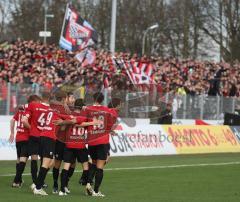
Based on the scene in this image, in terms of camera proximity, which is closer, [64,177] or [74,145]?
[74,145]

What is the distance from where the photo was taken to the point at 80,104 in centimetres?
1598

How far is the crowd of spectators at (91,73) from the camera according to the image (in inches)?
1286

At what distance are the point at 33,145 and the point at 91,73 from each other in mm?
18968

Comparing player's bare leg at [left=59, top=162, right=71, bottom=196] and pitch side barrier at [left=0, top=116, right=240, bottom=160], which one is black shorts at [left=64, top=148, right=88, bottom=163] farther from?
pitch side barrier at [left=0, top=116, right=240, bottom=160]

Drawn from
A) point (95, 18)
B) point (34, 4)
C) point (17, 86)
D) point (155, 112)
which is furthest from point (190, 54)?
point (17, 86)

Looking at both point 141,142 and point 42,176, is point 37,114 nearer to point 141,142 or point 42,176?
point 42,176

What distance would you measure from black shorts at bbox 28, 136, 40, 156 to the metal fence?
9.27 m

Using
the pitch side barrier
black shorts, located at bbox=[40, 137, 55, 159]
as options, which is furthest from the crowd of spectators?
black shorts, located at bbox=[40, 137, 55, 159]

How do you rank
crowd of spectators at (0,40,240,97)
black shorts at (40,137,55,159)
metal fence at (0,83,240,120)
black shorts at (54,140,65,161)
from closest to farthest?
black shorts at (40,137,55,159) → black shorts at (54,140,65,161) → metal fence at (0,83,240,120) → crowd of spectators at (0,40,240,97)

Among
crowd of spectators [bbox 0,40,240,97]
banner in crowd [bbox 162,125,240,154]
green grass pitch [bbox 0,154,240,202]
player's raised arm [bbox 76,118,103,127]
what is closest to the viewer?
player's raised arm [bbox 76,118,103,127]

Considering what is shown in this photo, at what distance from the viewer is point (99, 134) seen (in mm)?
15672

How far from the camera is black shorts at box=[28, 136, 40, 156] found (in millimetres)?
17067

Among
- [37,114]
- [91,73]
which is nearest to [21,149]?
[37,114]

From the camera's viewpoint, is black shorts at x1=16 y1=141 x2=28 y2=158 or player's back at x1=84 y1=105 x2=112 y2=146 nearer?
player's back at x1=84 y1=105 x2=112 y2=146
